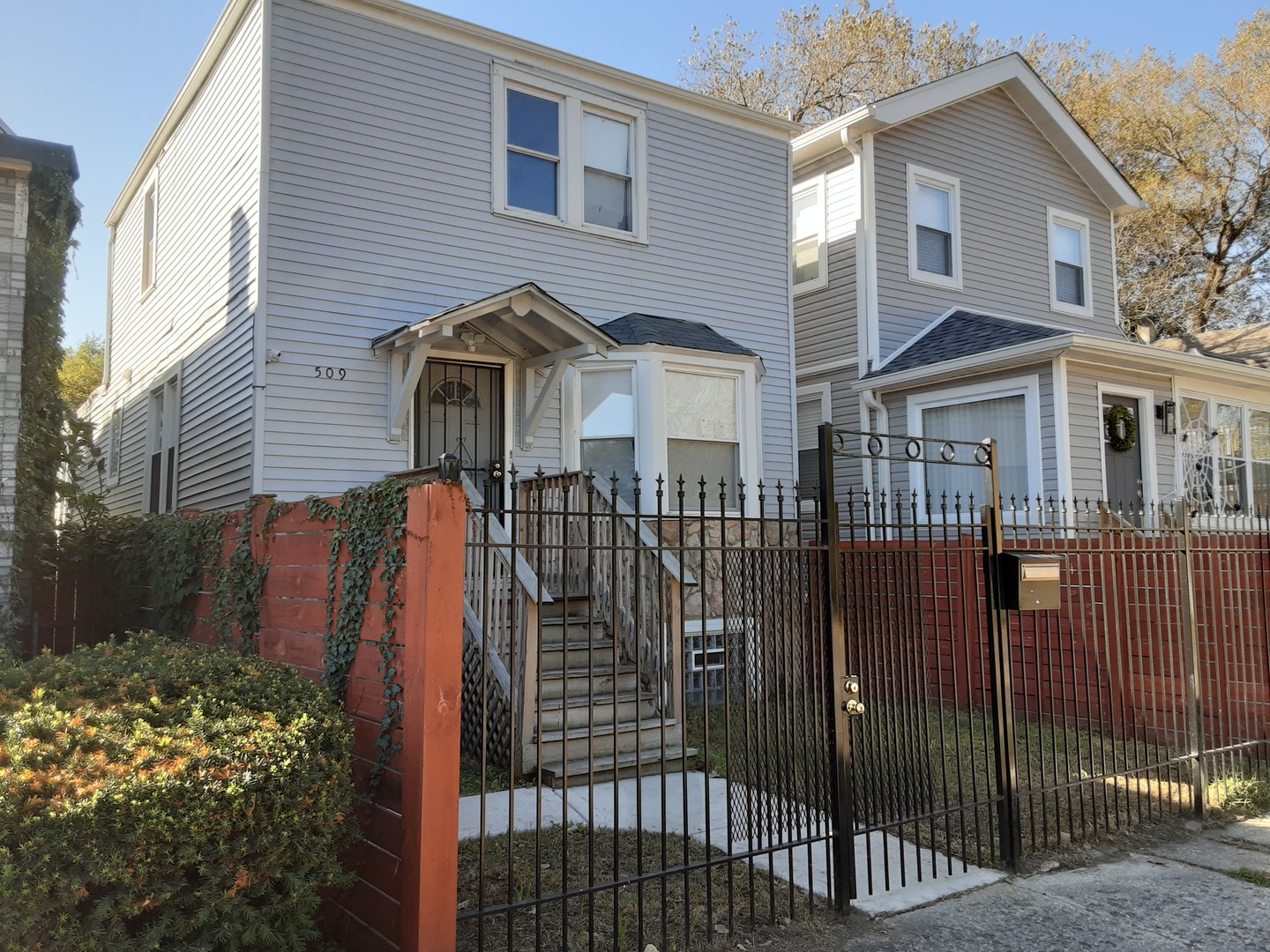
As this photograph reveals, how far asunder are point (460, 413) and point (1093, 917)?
6977 mm

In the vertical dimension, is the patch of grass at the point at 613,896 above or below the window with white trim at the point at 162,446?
below

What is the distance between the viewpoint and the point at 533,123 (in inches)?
396

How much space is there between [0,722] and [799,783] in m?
4.69

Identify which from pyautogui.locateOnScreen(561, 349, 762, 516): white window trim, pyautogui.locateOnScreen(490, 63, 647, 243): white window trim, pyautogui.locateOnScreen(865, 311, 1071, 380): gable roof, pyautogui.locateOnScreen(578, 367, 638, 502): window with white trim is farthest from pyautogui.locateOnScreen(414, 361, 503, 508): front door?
pyautogui.locateOnScreen(865, 311, 1071, 380): gable roof

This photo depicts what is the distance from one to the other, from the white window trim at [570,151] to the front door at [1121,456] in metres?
6.05

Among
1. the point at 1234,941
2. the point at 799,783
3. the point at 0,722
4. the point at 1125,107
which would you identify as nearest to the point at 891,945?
the point at 1234,941

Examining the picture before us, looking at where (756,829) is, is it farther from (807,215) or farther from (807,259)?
(807,215)

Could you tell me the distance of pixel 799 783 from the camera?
20.5 ft

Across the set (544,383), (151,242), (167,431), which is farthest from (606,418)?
(151,242)

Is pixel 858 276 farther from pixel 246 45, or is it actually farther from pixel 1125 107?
pixel 1125 107

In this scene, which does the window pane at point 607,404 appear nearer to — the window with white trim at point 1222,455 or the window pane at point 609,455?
the window pane at point 609,455

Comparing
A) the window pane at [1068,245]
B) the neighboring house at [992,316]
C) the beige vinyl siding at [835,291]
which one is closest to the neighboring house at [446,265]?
the beige vinyl siding at [835,291]

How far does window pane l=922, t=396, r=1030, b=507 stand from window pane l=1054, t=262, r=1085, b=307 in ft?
15.5

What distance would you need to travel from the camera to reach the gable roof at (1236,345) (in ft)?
58.1
